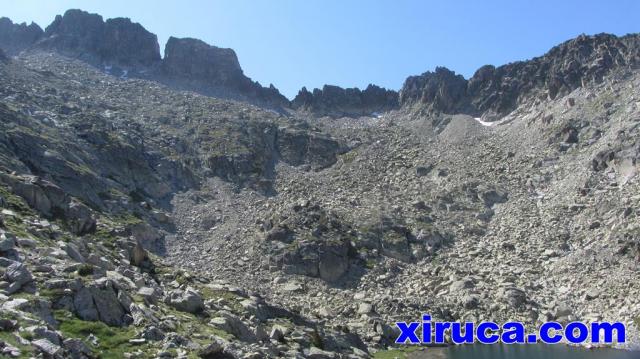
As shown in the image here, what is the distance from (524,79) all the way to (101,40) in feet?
354

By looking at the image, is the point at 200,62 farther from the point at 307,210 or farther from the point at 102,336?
the point at 102,336

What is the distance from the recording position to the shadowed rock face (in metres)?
108

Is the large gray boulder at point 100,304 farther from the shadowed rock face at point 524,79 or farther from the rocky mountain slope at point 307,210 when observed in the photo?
the shadowed rock face at point 524,79

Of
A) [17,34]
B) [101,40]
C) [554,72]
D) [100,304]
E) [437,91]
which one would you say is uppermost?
[17,34]

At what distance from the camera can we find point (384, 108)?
475 ft

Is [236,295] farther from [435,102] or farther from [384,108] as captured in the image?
[384,108]

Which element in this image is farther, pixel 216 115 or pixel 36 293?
pixel 216 115

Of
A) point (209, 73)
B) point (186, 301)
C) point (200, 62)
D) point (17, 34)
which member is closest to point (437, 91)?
point (209, 73)

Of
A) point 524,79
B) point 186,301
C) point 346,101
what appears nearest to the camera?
point 186,301

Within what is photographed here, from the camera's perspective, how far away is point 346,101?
14912 centimetres

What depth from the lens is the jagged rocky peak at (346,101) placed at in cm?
14600

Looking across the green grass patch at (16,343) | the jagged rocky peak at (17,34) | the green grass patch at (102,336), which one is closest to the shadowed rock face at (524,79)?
the jagged rocky peak at (17,34)

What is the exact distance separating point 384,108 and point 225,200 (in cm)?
6840

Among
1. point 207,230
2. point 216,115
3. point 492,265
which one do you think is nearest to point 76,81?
point 216,115
